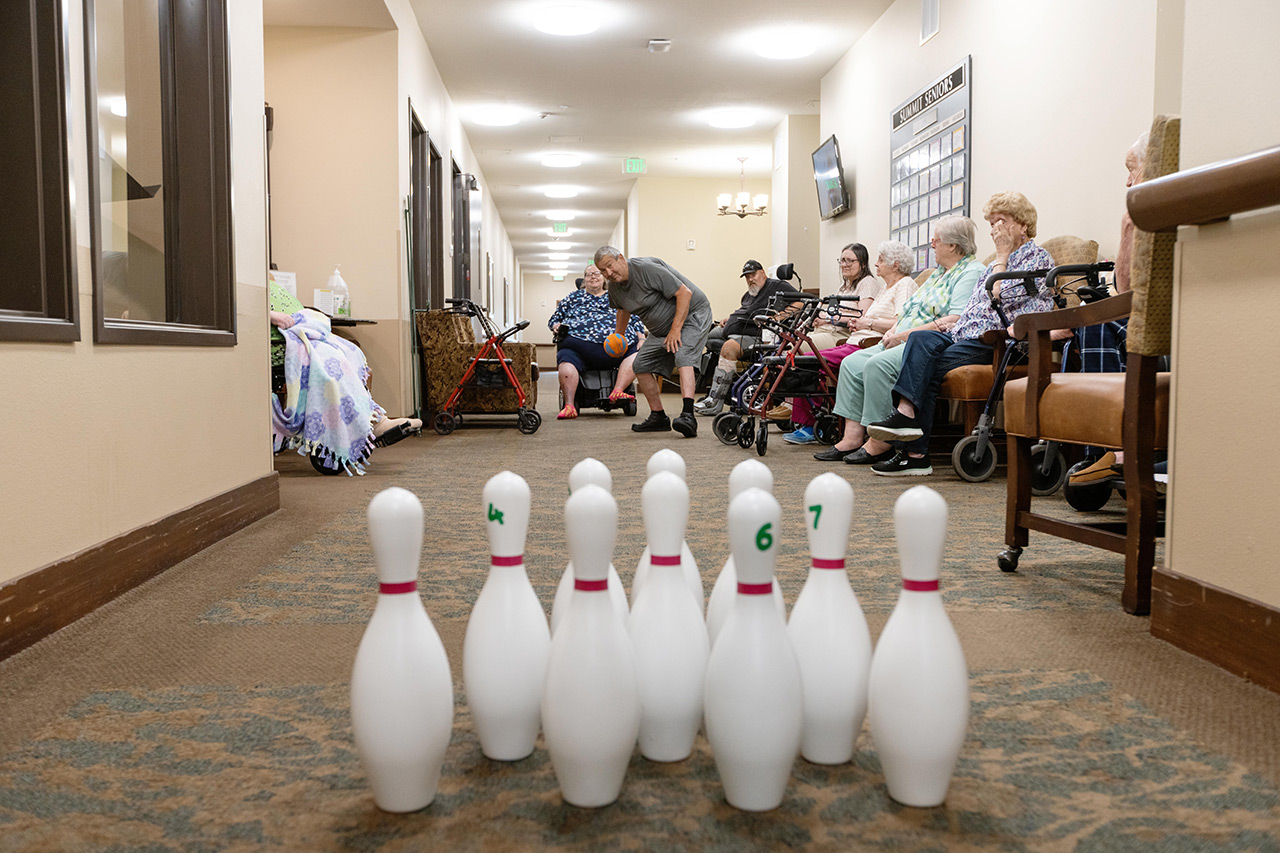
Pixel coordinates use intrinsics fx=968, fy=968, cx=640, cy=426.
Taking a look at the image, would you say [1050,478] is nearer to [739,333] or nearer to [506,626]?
[506,626]

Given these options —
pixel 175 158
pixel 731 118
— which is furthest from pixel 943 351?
pixel 731 118

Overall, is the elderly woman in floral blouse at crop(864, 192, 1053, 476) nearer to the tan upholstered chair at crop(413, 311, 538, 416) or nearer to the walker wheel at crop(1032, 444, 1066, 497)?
the walker wheel at crop(1032, 444, 1066, 497)

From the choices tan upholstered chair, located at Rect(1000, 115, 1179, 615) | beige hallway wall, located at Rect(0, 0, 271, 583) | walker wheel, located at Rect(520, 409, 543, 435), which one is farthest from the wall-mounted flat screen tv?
tan upholstered chair, located at Rect(1000, 115, 1179, 615)

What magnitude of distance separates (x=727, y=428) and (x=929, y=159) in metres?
2.09

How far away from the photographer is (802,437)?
5879mm

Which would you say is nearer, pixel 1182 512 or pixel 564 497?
pixel 1182 512

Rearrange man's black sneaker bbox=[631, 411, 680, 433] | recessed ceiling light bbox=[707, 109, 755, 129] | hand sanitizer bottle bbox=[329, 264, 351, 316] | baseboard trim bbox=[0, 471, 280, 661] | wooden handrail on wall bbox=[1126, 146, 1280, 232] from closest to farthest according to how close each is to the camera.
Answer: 1. wooden handrail on wall bbox=[1126, 146, 1280, 232]
2. baseboard trim bbox=[0, 471, 280, 661]
3. hand sanitizer bottle bbox=[329, 264, 351, 316]
4. man's black sneaker bbox=[631, 411, 680, 433]
5. recessed ceiling light bbox=[707, 109, 755, 129]

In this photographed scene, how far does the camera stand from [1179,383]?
1.75 metres

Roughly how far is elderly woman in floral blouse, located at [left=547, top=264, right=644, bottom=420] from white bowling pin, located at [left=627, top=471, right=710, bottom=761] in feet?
21.5

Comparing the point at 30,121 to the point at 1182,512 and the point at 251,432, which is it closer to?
the point at 251,432

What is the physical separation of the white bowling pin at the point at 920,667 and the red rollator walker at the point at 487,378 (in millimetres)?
5541

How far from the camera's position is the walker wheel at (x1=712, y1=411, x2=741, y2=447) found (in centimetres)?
566

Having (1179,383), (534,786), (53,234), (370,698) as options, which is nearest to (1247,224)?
(1179,383)

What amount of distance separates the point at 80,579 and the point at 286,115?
5.02 m
